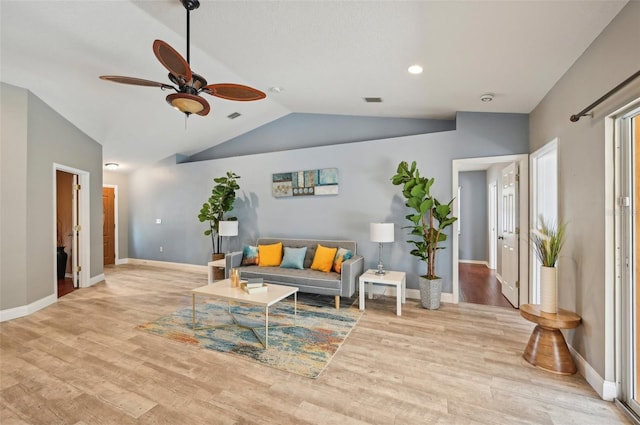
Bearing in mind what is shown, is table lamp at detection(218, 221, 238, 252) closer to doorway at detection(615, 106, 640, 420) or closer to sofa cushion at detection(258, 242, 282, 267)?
sofa cushion at detection(258, 242, 282, 267)

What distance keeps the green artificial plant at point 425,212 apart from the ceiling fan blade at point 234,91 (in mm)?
2367

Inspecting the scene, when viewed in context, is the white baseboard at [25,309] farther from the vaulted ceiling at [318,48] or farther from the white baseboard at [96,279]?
the vaulted ceiling at [318,48]

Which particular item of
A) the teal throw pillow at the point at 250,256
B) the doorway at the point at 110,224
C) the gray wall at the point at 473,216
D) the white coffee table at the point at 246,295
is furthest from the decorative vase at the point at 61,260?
the gray wall at the point at 473,216

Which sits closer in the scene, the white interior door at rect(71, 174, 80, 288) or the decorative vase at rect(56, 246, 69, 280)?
the white interior door at rect(71, 174, 80, 288)

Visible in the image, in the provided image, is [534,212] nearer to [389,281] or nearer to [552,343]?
[552,343]

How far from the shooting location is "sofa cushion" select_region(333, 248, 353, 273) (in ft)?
13.7

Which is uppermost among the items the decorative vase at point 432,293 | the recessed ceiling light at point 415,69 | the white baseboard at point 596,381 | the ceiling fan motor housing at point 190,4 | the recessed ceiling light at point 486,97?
the ceiling fan motor housing at point 190,4

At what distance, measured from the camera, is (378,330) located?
3.22 m

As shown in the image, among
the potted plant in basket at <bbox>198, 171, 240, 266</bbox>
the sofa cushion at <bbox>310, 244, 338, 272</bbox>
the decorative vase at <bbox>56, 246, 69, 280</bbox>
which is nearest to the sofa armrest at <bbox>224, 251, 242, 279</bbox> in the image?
the potted plant in basket at <bbox>198, 171, 240, 266</bbox>

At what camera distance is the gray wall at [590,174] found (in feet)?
6.27

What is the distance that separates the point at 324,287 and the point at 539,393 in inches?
95.8

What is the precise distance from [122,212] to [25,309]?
4144mm

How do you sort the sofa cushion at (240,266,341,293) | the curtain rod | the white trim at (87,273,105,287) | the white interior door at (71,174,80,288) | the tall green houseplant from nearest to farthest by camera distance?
1. the curtain rod
2. the sofa cushion at (240,266,341,293)
3. the white interior door at (71,174,80,288)
4. the white trim at (87,273,105,287)
5. the tall green houseplant

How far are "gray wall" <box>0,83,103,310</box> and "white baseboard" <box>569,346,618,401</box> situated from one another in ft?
20.2
